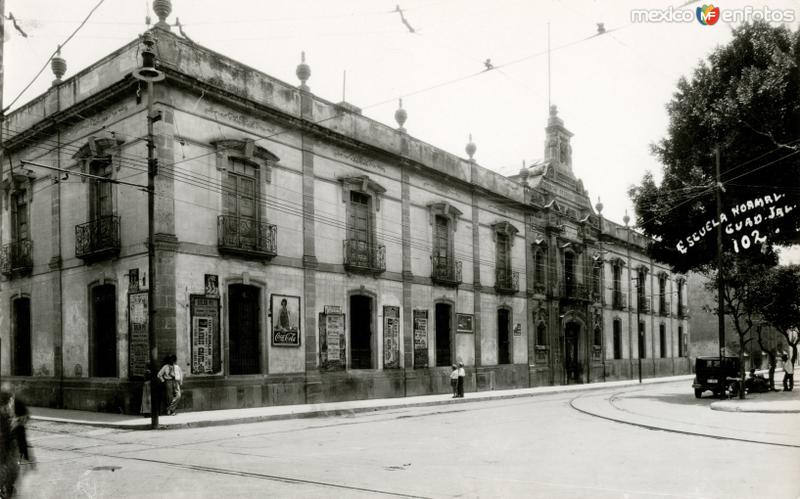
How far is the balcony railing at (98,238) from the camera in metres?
17.7

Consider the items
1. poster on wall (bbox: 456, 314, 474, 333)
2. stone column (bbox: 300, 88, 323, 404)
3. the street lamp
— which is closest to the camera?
the street lamp

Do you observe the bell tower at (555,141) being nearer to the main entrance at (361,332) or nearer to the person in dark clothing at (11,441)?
the main entrance at (361,332)

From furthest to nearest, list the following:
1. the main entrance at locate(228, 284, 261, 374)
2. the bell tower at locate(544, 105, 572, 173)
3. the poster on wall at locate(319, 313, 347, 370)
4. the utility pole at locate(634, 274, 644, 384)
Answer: the utility pole at locate(634, 274, 644, 384) → the bell tower at locate(544, 105, 572, 173) → the poster on wall at locate(319, 313, 347, 370) → the main entrance at locate(228, 284, 261, 374)

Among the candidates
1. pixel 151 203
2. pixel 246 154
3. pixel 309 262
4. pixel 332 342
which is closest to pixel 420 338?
pixel 332 342

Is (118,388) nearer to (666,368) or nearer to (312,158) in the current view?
(312,158)

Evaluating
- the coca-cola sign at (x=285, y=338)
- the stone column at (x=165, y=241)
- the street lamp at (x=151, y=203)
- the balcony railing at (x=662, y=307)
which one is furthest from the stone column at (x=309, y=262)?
the balcony railing at (x=662, y=307)

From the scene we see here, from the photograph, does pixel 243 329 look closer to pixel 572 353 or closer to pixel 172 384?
pixel 172 384

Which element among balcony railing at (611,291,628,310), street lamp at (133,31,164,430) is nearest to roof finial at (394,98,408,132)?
Answer: street lamp at (133,31,164,430)

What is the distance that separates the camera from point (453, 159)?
2773 cm

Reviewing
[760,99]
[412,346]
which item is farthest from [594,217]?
[760,99]

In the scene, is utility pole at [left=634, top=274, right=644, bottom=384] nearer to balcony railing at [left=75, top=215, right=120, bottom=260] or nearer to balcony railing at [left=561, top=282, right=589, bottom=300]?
balcony railing at [left=561, top=282, right=589, bottom=300]

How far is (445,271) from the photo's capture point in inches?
1031

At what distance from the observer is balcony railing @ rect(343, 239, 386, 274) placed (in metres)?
21.9

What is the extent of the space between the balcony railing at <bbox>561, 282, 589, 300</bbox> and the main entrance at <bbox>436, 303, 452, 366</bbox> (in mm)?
9556
